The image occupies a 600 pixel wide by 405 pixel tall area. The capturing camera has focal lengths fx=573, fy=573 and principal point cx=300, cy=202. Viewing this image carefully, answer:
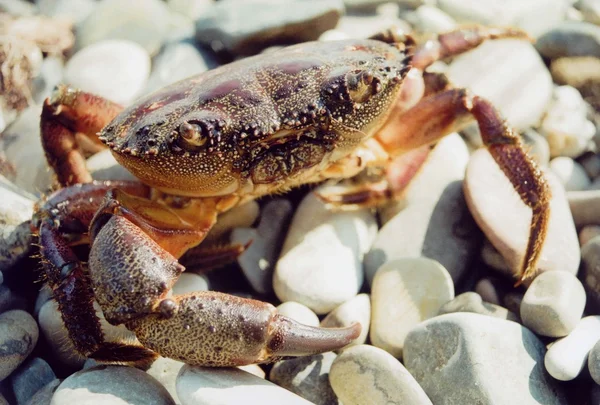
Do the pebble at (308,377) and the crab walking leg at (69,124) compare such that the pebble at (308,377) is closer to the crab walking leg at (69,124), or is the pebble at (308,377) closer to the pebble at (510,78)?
the crab walking leg at (69,124)

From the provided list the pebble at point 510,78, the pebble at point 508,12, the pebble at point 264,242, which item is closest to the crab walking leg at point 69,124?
the pebble at point 264,242

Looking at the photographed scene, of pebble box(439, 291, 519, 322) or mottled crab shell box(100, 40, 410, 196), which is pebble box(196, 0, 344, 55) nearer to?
mottled crab shell box(100, 40, 410, 196)

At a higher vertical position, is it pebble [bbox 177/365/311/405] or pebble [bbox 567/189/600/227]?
pebble [bbox 177/365/311/405]

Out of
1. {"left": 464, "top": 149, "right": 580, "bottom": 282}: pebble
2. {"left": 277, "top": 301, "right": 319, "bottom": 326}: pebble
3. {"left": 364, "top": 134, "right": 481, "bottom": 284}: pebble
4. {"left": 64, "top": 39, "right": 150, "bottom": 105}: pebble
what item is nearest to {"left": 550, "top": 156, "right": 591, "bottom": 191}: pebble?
{"left": 464, "top": 149, "right": 580, "bottom": 282}: pebble

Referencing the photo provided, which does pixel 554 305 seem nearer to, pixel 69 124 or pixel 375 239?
pixel 375 239

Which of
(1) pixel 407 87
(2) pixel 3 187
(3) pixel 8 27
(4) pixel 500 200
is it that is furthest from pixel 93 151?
(4) pixel 500 200

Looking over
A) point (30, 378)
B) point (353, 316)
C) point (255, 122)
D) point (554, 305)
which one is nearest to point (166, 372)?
point (30, 378)
